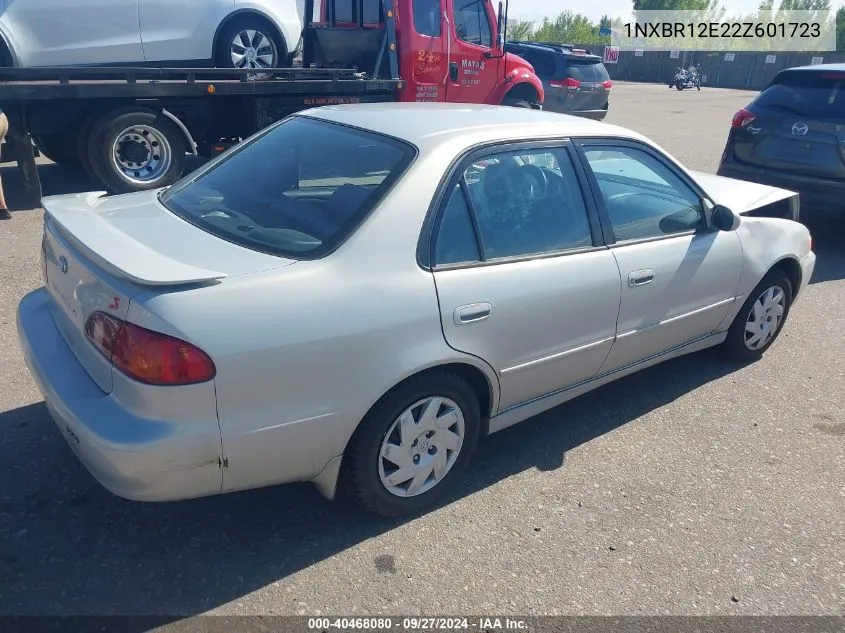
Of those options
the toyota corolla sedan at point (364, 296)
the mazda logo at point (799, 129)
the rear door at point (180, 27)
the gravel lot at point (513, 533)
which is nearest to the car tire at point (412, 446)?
the toyota corolla sedan at point (364, 296)

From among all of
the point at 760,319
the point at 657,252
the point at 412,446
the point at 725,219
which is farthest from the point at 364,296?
the point at 760,319

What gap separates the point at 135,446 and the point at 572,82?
13906 mm

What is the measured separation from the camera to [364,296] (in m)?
2.55

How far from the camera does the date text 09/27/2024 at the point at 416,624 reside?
245 cm

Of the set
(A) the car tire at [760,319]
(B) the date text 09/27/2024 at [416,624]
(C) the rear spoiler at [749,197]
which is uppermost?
(C) the rear spoiler at [749,197]

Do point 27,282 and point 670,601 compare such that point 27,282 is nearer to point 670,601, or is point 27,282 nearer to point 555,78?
point 670,601

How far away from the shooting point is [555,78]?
1473 centimetres

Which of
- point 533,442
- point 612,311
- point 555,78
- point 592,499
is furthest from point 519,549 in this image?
point 555,78

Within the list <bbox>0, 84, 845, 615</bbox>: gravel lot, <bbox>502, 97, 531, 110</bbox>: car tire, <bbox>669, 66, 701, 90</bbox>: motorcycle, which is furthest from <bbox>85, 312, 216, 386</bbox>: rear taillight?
<bbox>669, 66, 701, 90</bbox>: motorcycle

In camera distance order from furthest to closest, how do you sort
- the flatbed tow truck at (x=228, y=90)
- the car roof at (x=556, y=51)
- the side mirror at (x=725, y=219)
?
the car roof at (x=556, y=51), the flatbed tow truck at (x=228, y=90), the side mirror at (x=725, y=219)

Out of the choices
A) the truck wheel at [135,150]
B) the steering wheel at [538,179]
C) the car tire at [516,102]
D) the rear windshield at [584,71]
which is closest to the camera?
the steering wheel at [538,179]

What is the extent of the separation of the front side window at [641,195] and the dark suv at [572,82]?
37.0 ft

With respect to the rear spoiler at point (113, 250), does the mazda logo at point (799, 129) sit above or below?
above

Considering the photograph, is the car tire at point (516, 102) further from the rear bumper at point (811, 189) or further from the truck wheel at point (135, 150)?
the truck wheel at point (135, 150)
